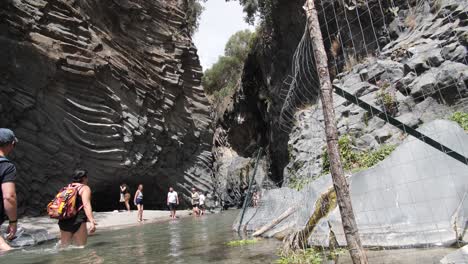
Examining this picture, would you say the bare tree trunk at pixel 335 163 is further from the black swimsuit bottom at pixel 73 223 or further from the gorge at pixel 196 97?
the black swimsuit bottom at pixel 73 223

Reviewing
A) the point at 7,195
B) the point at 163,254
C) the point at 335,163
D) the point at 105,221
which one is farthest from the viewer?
the point at 105,221

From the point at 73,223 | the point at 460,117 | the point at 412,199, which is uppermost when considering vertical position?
the point at 460,117

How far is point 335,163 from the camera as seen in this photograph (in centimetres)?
379

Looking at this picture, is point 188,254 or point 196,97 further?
point 196,97

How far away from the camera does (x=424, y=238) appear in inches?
200

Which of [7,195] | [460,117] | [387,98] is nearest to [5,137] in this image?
[7,195]

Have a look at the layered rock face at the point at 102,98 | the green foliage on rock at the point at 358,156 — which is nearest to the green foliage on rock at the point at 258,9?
the layered rock face at the point at 102,98

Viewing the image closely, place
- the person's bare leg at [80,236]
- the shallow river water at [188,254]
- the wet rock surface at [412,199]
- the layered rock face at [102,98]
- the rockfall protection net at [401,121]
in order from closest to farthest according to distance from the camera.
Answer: the shallow river water at [188,254]
the wet rock surface at [412,199]
the rockfall protection net at [401,121]
the person's bare leg at [80,236]
the layered rock face at [102,98]

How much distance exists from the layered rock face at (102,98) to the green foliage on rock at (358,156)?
1390cm

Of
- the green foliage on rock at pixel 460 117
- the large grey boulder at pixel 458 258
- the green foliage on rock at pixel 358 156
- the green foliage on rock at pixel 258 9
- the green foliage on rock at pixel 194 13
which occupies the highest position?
the green foliage on rock at pixel 194 13

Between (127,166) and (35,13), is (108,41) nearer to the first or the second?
(35,13)

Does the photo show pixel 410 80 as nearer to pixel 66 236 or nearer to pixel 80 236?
pixel 80 236

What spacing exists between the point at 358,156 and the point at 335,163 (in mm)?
7057

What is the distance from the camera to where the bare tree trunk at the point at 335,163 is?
3.62 meters
